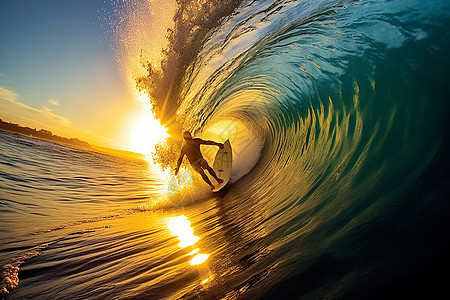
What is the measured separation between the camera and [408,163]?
2.76m

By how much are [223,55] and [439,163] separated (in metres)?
5.22

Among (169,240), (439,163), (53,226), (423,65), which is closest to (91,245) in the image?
(169,240)

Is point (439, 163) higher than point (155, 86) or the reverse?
the reverse

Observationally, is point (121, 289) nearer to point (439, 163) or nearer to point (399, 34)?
point (439, 163)

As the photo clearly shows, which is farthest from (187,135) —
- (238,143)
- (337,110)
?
(238,143)

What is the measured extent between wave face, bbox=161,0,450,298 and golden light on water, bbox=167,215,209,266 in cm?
72

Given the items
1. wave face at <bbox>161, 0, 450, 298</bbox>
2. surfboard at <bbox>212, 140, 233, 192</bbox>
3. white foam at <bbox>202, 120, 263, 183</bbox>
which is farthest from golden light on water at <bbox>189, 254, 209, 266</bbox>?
white foam at <bbox>202, 120, 263, 183</bbox>

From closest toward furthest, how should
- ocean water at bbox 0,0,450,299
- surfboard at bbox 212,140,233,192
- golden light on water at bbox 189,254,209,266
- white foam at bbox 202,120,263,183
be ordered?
ocean water at bbox 0,0,450,299, golden light on water at bbox 189,254,209,266, surfboard at bbox 212,140,233,192, white foam at bbox 202,120,263,183

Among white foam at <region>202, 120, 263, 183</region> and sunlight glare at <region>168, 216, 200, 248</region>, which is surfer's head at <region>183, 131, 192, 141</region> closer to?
white foam at <region>202, 120, 263, 183</region>

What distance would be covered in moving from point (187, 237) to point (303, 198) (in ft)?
5.63

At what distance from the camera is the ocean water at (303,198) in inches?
65.5

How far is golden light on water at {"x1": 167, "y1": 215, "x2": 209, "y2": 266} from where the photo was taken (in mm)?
2430

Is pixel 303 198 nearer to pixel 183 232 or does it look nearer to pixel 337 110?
pixel 183 232

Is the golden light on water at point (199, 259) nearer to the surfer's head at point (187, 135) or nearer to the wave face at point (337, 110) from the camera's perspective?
the wave face at point (337, 110)
